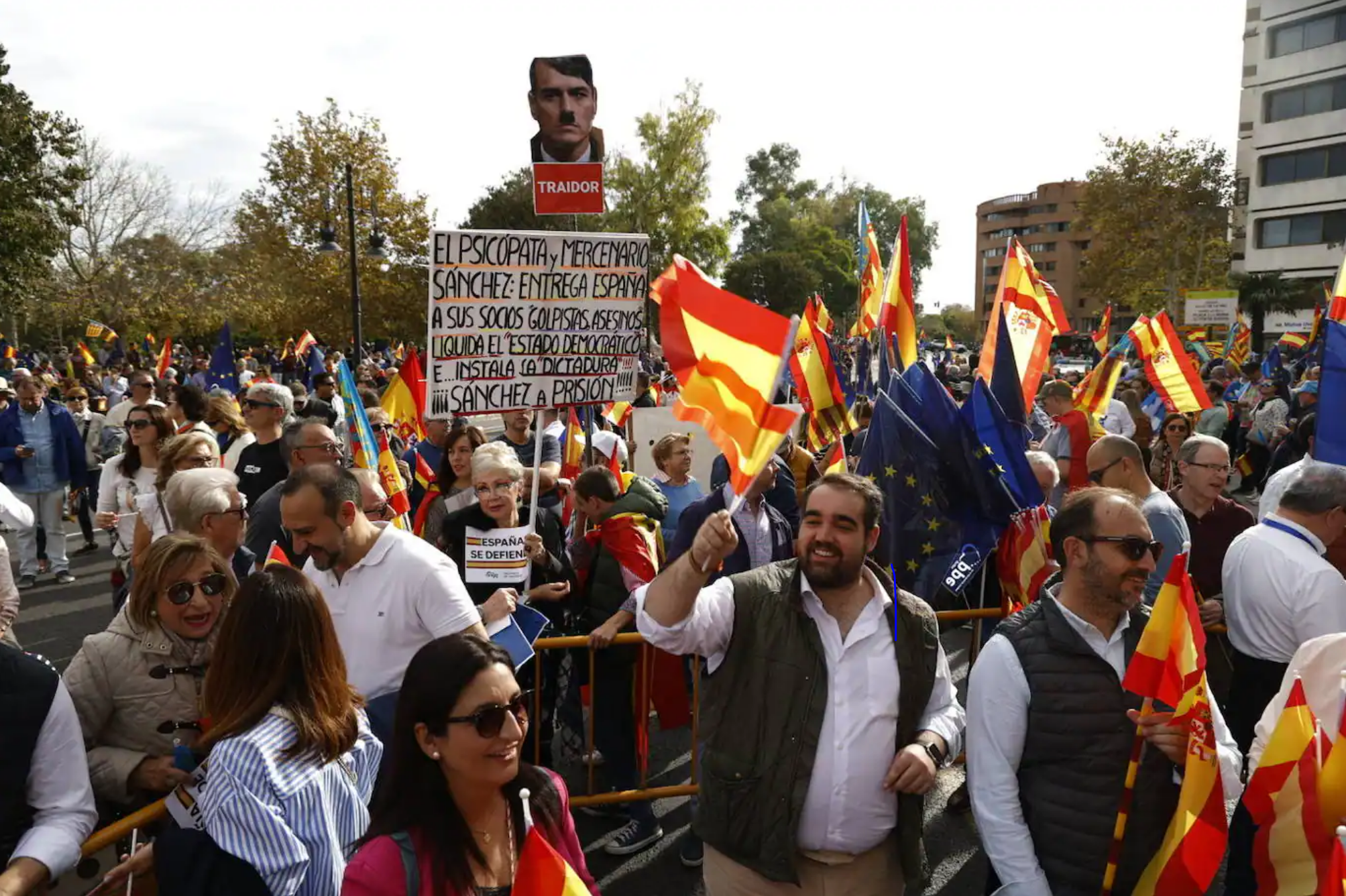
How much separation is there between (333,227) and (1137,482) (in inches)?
946

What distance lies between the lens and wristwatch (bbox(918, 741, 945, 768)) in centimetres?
280

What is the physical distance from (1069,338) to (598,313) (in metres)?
56.2

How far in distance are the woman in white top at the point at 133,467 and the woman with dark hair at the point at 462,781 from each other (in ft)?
16.0

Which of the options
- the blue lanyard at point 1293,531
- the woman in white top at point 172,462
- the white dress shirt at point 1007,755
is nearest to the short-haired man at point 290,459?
the woman in white top at point 172,462

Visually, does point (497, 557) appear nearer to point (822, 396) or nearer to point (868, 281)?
point (822, 396)

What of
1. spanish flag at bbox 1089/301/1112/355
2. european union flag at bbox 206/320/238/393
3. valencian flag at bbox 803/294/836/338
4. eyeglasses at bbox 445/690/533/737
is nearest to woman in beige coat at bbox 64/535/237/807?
eyeglasses at bbox 445/690/533/737

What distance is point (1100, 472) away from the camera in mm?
5066

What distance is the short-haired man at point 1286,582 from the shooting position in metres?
3.75

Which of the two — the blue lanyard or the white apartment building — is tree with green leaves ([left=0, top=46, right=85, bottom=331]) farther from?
the white apartment building

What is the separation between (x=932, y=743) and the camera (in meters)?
2.82

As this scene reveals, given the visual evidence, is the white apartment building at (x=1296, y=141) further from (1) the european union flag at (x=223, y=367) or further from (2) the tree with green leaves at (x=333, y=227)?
(1) the european union flag at (x=223, y=367)

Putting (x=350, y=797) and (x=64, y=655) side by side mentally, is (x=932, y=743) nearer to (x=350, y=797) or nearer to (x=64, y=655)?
(x=350, y=797)

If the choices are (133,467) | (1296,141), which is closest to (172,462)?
(133,467)

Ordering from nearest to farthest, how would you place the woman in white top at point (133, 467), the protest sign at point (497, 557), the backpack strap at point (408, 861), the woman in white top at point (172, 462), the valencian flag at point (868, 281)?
the backpack strap at point (408, 861) → the protest sign at point (497, 557) → the woman in white top at point (172, 462) → the woman in white top at point (133, 467) → the valencian flag at point (868, 281)
